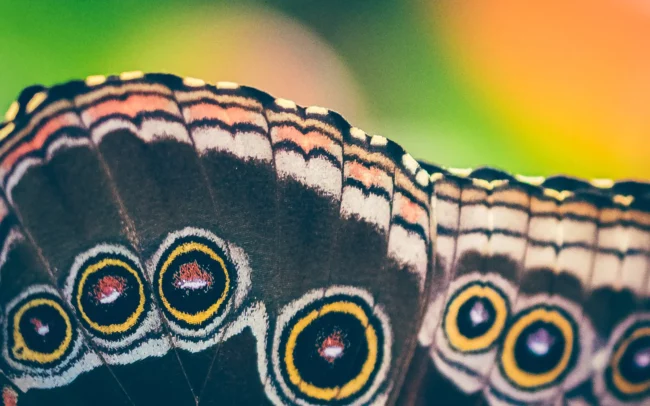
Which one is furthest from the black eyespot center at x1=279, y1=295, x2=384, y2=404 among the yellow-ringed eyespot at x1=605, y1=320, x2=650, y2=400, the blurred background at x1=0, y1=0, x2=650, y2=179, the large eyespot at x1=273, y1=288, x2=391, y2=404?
the blurred background at x1=0, y1=0, x2=650, y2=179

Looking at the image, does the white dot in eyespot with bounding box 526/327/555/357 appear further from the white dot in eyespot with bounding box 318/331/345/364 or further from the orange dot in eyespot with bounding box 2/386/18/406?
the orange dot in eyespot with bounding box 2/386/18/406

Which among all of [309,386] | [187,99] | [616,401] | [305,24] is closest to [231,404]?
[309,386]

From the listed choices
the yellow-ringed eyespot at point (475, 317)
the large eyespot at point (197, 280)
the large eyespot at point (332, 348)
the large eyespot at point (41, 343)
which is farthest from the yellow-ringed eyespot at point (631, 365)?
the large eyespot at point (41, 343)

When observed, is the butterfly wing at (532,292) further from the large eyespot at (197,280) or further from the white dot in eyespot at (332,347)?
the large eyespot at (197,280)

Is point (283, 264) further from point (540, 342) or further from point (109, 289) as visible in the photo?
point (540, 342)

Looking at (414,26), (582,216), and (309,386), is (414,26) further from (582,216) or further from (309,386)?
(309,386)

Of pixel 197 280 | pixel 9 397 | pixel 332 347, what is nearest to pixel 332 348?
pixel 332 347

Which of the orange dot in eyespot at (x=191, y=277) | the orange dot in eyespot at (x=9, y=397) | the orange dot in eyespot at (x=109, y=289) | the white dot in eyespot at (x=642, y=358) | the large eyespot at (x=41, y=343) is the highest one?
the orange dot in eyespot at (x=191, y=277)
